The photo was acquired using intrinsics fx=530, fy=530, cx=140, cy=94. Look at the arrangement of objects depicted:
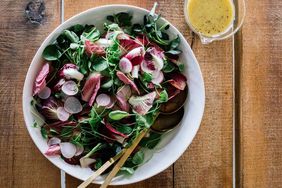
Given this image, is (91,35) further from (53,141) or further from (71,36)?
(53,141)

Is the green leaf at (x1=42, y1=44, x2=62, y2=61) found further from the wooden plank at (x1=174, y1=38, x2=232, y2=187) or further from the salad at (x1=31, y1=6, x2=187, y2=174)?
the wooden plank at (x1=174, y1=38, x2=232, y2=187)

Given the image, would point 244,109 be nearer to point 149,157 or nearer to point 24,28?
point 149,157

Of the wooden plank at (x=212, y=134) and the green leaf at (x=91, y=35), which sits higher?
the green leaf at (x=91, y=35)

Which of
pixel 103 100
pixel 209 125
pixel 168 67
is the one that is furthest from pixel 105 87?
pixel 209 125

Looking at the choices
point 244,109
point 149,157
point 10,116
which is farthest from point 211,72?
point 10,116

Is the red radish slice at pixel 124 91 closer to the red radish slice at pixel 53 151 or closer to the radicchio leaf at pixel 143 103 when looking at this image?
the radicchio leaf at pixel 143 103

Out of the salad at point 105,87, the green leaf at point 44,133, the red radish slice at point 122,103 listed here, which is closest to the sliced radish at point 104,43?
the salad at point 105,87
